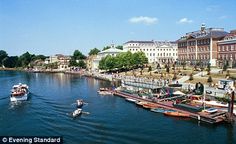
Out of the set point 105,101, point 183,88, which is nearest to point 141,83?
point 183,88

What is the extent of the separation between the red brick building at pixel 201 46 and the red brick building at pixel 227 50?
273 centimetres

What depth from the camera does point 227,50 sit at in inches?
4422

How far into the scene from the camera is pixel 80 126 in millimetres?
46906

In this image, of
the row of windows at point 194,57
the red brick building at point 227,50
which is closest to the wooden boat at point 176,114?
the red brick building at point 227,50

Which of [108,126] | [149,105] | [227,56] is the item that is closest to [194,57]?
[227,56]

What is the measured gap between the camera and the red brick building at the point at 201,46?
390 feet

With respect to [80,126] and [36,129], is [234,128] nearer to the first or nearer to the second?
[80,126]

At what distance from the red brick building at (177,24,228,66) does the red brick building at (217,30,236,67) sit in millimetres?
2727

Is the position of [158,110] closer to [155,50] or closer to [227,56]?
[227,56]

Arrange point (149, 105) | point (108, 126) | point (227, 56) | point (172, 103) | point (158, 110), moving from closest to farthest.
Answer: point (108, 126)
point (158, 110)
point (172, 103)
point (149, 105)
point (227, 56)

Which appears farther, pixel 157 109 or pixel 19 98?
pixel 19 98

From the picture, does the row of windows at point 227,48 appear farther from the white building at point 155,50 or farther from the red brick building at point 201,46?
the white building at point 155,50

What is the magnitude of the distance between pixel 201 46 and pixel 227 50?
14.6 m

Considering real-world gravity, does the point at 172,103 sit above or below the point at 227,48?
below
